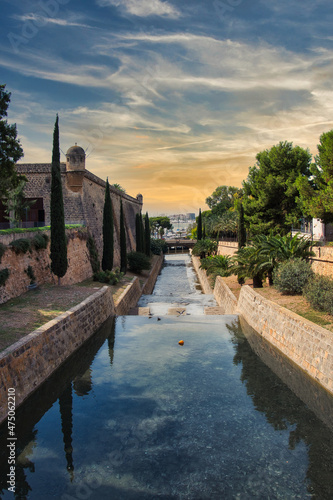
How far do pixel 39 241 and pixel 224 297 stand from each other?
30.7 feet

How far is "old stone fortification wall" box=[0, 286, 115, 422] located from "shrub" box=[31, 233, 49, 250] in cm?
418

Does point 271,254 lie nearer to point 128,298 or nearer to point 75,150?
point 128,298

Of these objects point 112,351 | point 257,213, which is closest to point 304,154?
point 257,213

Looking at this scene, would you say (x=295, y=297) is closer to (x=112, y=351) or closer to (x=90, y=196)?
(x=112, y=351)

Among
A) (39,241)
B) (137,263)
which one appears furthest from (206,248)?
(39,241)

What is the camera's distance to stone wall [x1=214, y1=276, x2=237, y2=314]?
1642 centimetres

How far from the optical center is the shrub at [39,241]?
15617mm

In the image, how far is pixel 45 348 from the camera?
8.91m

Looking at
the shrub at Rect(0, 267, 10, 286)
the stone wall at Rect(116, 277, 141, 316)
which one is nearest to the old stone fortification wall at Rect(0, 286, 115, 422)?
the shrub at Rect(0, 267, 10, 286)

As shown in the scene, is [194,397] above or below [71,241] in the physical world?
below

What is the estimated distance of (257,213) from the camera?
2942 centimetres

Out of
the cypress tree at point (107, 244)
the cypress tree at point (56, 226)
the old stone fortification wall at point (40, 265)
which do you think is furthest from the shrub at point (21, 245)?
the cypress tree at point (107, 244)

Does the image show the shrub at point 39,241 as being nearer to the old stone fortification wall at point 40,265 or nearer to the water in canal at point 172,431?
the old stone fortification wall at point 40,265

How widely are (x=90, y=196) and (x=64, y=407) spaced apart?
20.5 m
